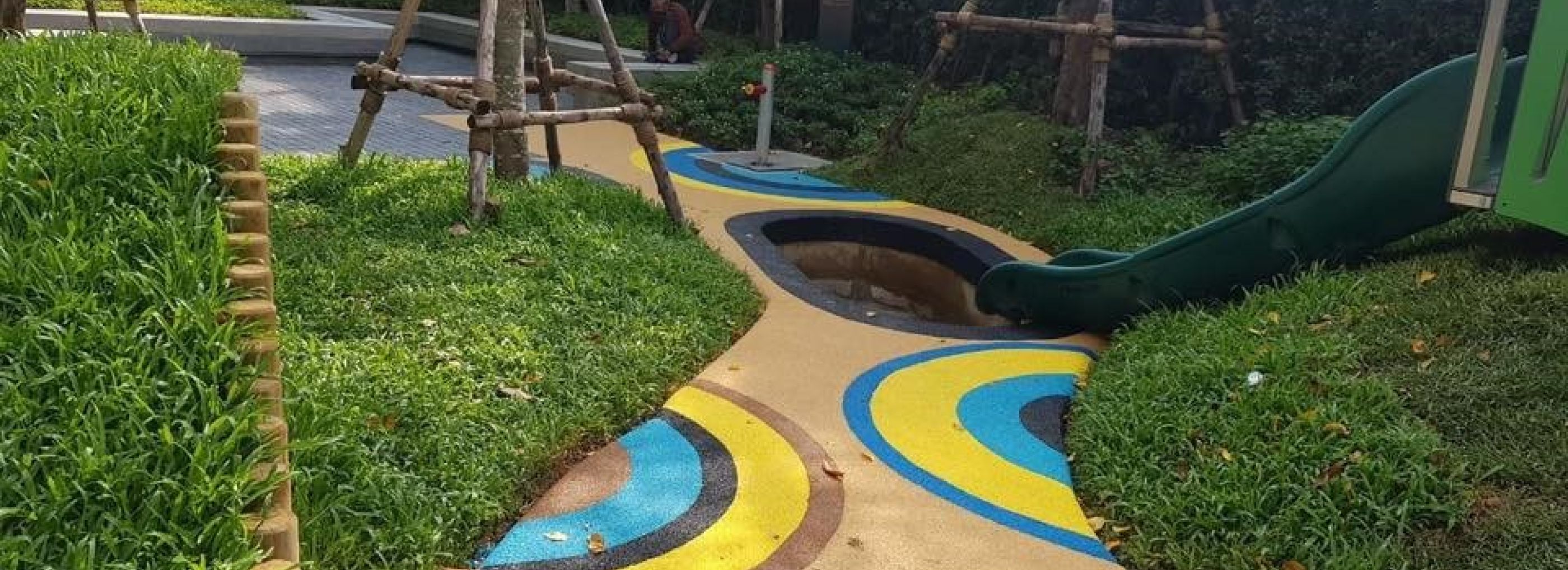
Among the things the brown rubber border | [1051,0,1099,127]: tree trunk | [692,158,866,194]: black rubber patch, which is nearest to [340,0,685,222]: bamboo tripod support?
Result: the brown rubber border

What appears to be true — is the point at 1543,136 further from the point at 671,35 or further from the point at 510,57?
the point at 671,35

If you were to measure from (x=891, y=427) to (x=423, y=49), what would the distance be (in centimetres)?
1412

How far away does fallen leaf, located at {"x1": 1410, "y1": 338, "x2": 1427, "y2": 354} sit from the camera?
382 centimetres

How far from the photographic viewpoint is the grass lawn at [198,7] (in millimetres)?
12742

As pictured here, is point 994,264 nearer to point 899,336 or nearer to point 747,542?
point 899,336

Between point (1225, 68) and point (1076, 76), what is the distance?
114cm

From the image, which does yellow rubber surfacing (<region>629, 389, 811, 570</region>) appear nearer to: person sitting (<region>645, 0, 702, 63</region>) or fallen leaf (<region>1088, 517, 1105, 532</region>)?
fallen leaf (<region>1088, 517, 1105, 532</region>)

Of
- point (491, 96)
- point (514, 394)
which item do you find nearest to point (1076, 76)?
point (491, 96)

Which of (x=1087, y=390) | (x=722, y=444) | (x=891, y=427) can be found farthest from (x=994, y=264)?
(x=722, y=444)

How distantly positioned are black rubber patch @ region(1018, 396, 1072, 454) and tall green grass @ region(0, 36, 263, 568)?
264 centimetres

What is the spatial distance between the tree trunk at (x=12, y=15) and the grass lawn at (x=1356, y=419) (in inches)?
247

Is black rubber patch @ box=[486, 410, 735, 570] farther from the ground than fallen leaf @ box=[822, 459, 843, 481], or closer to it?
closer to it

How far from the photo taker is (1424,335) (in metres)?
3.92

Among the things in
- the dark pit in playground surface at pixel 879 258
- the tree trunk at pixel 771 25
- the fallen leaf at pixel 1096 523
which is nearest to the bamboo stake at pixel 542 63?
the dark pit in playground surface at pixel 879 258
